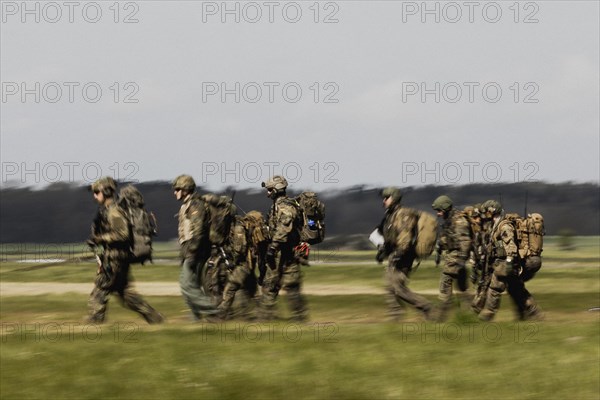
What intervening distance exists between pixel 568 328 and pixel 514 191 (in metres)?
69.5

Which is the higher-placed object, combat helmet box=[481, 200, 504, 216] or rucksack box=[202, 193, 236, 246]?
rucksack box=[202, 193, 236, 246]

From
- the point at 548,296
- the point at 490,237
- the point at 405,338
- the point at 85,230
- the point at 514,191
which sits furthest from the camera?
the point at 514,191

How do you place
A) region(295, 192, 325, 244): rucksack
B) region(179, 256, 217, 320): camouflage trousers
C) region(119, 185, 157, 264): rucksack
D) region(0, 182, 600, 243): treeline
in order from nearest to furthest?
region(179, 256, 217, 320): camouflage trousers
region(119, 185, 157, 264): rucksack
region(295, 192, 325, 244): rucksack
region(0, 182, 600, 243): treeline

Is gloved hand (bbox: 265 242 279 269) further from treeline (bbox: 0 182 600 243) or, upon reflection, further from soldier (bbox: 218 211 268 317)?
treeline (bbox: 0 182 600 243)

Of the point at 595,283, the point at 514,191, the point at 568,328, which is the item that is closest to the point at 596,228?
the point at 514,191

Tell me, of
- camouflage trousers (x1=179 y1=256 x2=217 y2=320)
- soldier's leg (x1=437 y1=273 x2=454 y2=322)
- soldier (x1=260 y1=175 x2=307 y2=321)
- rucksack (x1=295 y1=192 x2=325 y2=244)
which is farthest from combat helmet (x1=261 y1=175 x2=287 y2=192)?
soldier's leg (x1=437 y1=273 x2=454 y2=322)

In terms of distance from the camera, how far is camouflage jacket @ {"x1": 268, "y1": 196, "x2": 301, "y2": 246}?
1453cm

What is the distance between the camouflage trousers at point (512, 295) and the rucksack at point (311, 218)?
2.52 meters

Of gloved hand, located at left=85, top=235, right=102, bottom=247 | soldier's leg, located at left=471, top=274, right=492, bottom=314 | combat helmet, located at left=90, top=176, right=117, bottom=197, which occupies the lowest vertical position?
soldier's leg, located at left=471, top=274, right=492, bottom=314

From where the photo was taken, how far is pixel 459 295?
18.1 m

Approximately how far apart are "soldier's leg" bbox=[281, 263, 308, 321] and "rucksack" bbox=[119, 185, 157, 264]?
→ 1878 millimetres

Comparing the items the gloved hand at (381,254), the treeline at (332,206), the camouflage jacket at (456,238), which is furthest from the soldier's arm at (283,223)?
the treeline at (332,206)

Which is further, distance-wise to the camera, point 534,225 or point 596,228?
point 596,228

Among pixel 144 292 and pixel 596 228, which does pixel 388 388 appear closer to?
pixel 144 292
